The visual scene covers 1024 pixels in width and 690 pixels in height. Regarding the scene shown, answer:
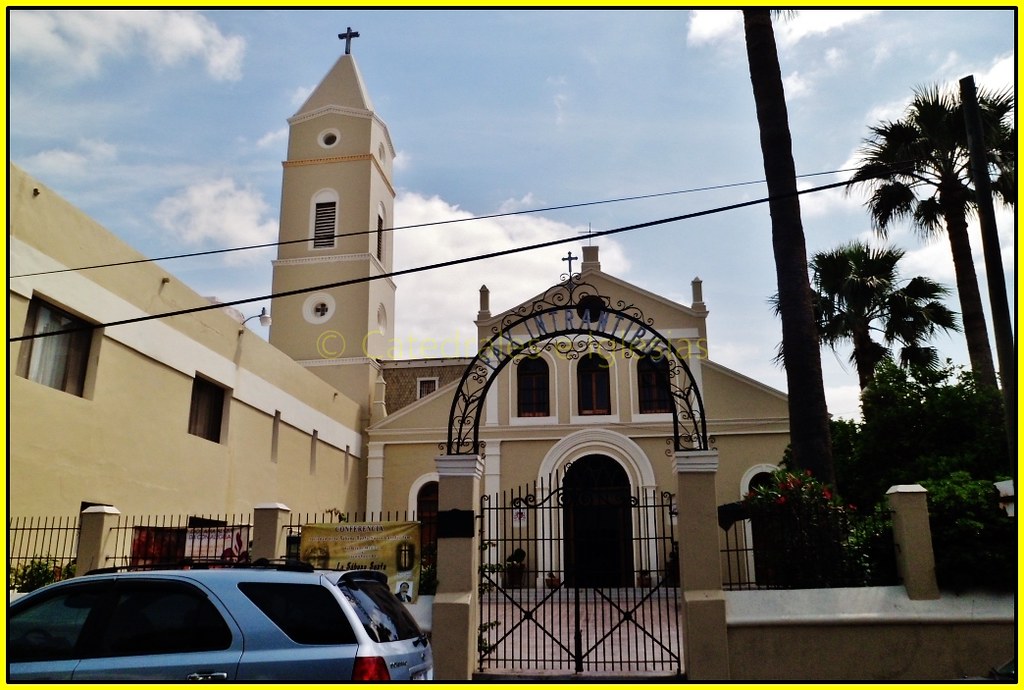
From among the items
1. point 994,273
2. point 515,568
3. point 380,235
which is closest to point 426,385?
point 380,235

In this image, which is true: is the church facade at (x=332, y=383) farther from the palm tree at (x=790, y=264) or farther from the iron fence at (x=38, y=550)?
the palm tree at (x=790, y=264)

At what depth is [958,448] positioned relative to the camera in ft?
45.3

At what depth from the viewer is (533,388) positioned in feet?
79.8

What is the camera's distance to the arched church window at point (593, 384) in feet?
78.4

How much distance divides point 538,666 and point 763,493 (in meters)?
3.87

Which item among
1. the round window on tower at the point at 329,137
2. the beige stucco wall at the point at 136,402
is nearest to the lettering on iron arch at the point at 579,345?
the beige stucco wall at the point at 136,402

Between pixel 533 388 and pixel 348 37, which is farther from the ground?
pixel 348 37

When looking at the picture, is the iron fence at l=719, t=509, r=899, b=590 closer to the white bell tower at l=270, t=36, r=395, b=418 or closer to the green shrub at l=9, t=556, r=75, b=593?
the green shrub at l=9, t=556, r=75, b=593

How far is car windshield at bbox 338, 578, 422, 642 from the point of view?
18.9 feet

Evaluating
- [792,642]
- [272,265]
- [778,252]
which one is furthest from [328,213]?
[792,642]

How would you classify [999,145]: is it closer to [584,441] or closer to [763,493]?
[763,493]

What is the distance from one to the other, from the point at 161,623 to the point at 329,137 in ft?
87.7

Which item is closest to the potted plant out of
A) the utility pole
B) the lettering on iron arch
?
the lettering on iron arch

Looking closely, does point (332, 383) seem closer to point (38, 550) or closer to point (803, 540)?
point (38, 550)
